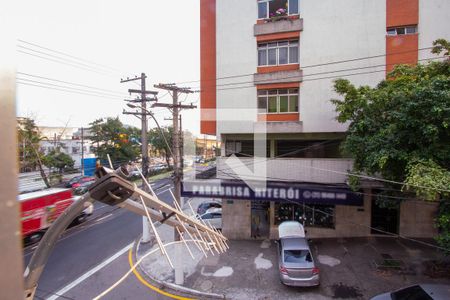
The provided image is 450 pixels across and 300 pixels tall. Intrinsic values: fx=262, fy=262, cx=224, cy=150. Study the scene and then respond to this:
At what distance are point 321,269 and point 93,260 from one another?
35.7ft

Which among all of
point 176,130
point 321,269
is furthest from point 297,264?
point 176,130

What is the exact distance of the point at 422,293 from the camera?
23.9 ft

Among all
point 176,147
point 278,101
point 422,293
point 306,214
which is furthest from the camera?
point 306,214

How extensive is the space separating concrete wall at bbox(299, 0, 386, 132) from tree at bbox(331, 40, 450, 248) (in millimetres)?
1992

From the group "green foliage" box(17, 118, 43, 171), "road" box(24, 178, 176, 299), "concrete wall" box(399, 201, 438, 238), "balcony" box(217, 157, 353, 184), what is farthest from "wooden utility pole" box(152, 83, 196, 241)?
"green foliage" box(17, 118, 43, 171)

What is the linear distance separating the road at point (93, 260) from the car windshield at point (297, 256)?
4983 mm

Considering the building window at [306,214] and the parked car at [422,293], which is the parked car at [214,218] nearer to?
the building window at [306,214]

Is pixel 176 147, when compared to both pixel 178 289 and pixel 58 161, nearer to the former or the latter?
pixel 178 289

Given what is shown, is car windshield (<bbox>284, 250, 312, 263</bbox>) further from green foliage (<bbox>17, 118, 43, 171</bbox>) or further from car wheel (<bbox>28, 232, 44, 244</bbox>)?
green foliage (<bbox>17, 118, 43, 171</bbox>)

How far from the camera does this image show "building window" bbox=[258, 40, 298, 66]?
13.8 meters

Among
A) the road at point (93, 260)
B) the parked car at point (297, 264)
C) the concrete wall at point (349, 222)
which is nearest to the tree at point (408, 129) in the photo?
the parked car at point (297, 264)

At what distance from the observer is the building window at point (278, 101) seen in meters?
13.9

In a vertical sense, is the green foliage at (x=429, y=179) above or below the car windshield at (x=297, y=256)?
above

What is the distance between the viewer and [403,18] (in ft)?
40.3
